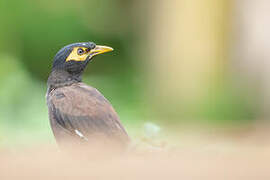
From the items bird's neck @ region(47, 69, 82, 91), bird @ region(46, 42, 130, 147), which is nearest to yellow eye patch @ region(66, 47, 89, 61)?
bird's neck @ region(47, 69, 82, 91)

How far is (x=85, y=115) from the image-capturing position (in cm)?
561

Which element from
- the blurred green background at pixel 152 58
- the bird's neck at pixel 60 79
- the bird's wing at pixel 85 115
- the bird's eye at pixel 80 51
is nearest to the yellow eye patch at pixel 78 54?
the bird's eye at pixel 80 51

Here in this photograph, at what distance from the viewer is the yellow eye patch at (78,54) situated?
20.7ft

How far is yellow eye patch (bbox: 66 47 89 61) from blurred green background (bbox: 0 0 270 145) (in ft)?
19.1

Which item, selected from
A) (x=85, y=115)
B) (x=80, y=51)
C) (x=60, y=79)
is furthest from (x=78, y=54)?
(x=85, y=115)

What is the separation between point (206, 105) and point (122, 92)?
1.91 m

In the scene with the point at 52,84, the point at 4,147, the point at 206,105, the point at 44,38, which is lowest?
the point at 206,105

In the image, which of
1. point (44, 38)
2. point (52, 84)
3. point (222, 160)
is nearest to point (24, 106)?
point (44, 38)

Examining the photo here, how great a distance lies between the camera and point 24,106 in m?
12.2

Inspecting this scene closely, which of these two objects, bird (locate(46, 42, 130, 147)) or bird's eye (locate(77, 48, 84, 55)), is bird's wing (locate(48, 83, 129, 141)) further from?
bird's eye (locate(77, 48, 84, 55))

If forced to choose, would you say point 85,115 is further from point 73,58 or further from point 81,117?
point 73,58

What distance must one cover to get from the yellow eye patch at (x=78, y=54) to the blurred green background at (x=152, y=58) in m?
5.83

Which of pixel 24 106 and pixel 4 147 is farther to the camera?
pixel 24 106

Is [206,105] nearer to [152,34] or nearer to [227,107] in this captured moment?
[227,107]
